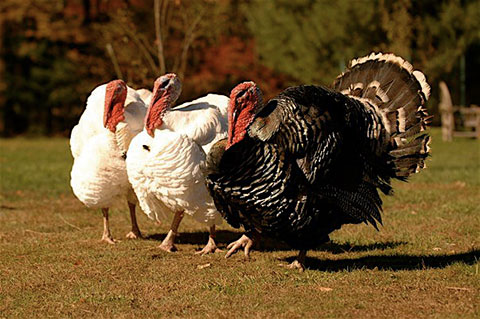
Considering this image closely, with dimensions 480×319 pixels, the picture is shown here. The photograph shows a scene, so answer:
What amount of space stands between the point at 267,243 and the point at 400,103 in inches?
90.6

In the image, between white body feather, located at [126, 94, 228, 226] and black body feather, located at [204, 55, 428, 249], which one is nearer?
black body feather, located at [204, 55, 428, 249]

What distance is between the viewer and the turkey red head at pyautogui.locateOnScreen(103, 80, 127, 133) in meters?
7.94

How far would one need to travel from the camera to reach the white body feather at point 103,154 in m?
8.04

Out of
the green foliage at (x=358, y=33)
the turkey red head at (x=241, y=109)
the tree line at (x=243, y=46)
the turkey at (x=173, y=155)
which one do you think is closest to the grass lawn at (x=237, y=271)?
the turkey at (x=173, y=155)

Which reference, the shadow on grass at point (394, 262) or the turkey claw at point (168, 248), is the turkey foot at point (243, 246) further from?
the turkey claw at point (168, 248)

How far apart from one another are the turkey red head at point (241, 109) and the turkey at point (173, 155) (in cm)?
95

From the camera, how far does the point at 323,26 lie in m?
31.8

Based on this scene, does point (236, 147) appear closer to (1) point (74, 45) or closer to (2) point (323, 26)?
(2) point (323, 26)

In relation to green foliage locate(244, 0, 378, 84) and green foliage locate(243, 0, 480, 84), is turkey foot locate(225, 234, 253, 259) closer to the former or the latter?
green foliage locate(243, 0, 480, 84)

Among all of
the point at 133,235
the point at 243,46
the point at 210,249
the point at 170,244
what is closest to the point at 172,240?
the point at 170,244

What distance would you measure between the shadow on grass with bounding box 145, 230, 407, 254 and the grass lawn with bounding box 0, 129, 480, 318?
13mm

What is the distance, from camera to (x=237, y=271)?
679 centimetres

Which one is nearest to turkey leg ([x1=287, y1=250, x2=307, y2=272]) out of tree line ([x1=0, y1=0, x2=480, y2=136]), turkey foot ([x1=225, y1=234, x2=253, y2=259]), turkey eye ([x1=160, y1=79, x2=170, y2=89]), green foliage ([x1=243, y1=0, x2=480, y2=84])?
turkey foot ([x1=225, y1=234, x2=253, y2=259])

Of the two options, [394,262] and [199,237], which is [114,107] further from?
[394,262]
